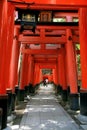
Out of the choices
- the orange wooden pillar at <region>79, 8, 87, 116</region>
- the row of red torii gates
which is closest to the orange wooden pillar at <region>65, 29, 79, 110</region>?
the row of red torii gates

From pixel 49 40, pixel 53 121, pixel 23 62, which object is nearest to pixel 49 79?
pixel 23 62

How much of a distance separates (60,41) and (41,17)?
188 inches

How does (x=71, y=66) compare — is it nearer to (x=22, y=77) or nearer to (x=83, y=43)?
(x=83, y=43)

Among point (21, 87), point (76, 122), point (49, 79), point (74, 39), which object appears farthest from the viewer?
point (49, 79)

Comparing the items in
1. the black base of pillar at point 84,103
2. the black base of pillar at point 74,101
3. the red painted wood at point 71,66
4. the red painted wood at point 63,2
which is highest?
the red painted wood at point 63,2

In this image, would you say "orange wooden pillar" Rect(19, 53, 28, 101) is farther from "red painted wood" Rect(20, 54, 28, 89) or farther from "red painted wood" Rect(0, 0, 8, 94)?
"red painted wood" Rect(0, 0, 8, 94)

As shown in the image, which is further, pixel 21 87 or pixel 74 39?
pixel 21 87

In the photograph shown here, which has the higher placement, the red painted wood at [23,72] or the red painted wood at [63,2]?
the red painted wood at [63,2]

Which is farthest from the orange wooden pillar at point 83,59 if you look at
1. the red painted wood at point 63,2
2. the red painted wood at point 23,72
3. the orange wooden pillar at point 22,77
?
the red painted wood at point 23,72

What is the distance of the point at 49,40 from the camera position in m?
→ 20.5

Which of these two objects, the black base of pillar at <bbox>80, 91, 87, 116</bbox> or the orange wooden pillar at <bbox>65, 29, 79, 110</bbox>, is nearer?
the black base of pillar at <bbox>80, 91, 87, 116</bbox>

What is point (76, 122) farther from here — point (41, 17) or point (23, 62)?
point (23, 62)

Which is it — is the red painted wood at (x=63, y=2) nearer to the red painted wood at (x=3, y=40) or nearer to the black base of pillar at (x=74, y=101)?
the red painted wood at (x=3, y=40)

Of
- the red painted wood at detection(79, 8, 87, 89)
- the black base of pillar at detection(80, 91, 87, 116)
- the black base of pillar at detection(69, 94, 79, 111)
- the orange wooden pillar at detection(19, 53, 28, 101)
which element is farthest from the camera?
the orange wooden pillar at detection(19, 53, 28, 101)
